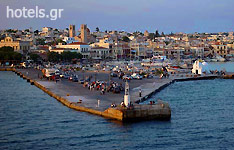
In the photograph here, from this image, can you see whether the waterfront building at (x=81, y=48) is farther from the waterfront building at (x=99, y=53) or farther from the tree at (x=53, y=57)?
the tree at (x=53, y=57)

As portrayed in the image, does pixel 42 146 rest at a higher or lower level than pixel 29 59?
lower

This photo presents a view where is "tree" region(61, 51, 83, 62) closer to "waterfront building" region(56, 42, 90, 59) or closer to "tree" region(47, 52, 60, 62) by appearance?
"tree" region(47, 52, 60, 62)

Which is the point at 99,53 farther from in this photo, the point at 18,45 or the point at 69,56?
the point at 18,45

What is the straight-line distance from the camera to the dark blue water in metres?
18.9

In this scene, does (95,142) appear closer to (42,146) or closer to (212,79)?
(42,146)

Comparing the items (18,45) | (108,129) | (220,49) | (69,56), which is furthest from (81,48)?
(108,129)

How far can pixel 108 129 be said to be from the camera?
68.9ft

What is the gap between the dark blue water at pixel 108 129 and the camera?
18.9 meters

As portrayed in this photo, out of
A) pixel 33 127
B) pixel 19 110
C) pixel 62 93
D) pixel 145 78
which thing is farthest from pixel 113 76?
pixel 33 127

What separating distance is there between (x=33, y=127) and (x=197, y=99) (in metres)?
13.4

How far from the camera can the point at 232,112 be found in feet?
85.9

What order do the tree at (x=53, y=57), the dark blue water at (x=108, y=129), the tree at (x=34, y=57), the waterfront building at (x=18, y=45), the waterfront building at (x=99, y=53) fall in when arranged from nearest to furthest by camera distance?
the dark blue water at (x=108, y=129)
the tree at (x=34, y=57)
the tree at (x=53, y=57)
the waterfront building at (x=18, y=45)
the waterfront building at (x=99, y=53)

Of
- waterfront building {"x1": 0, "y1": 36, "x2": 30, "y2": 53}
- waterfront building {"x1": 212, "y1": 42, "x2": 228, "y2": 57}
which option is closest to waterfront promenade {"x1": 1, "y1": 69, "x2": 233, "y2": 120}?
waterfront building {"x1": 0, "y1": 36, "x2": 30, "y2": 53}

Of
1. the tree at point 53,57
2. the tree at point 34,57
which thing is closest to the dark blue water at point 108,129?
the tree at point 34,57
